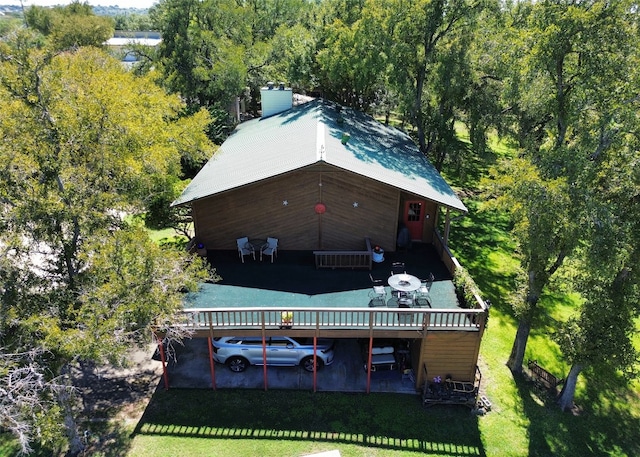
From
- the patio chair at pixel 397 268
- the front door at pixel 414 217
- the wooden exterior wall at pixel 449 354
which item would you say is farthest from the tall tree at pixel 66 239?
the front door at pixel 414 217

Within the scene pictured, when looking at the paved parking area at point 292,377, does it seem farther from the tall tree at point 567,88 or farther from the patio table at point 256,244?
the tall tree at point 567,88

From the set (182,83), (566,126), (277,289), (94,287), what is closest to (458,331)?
(277,289)

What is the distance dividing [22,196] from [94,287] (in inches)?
105

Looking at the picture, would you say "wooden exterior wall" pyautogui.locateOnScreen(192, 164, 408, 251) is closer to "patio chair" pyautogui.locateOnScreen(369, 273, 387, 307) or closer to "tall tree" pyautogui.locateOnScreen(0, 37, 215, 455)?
"patio chair" pyautogui.locateOnScreen(369, 273, 387, 307)

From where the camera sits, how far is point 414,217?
715 inches

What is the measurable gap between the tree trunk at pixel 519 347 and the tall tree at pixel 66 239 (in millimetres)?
10793

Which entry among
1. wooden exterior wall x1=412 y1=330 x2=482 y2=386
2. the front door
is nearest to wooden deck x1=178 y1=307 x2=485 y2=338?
wooden exterior wall x1=412 y1=330 x2=482 y2=386

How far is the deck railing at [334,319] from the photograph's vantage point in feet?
42.9

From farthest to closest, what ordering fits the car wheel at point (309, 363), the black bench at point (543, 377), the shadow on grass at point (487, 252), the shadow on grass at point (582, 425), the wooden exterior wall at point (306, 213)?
the shadow on grass at point (487, 252) < the wooden exterior wall at point (306, 213) < the black bench at point (543, 377) < the car wheel at point (309, 363) < the shadow on grass at point (582, 425)

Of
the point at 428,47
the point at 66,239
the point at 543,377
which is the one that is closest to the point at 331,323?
the point at 66,239

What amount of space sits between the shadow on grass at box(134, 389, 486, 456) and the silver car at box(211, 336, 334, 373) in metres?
0.99

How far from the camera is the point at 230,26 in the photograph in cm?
3894

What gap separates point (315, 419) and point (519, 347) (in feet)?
24.5

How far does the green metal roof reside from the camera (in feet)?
52.3
